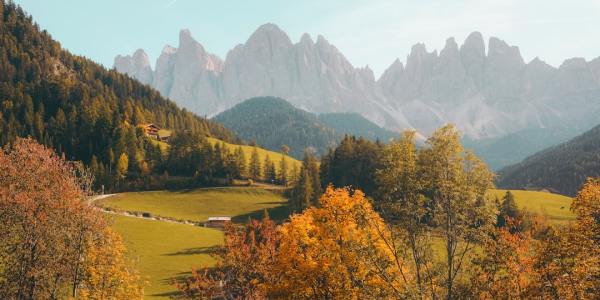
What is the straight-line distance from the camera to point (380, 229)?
24.6 metres

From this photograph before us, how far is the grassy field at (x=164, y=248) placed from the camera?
52719 mm

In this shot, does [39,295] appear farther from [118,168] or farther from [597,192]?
[118,168]

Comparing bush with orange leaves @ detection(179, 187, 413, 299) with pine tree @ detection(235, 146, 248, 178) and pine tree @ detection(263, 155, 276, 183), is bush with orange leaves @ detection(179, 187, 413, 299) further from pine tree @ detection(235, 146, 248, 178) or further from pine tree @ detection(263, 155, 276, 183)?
pine tree @ detection(263, 155, 276, 183)

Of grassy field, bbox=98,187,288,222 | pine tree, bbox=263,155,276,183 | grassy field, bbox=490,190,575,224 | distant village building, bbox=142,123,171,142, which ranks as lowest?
grassy field, bbox=490,190,575,224

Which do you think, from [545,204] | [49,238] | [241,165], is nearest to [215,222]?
[241,165]

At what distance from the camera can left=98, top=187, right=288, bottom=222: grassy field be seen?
324 ft

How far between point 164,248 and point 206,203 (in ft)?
131

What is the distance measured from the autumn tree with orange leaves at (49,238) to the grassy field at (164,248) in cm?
1540

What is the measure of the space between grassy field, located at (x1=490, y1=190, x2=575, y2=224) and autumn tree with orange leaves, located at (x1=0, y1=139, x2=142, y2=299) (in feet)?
340

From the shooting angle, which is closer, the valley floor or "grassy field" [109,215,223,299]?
"grassy field" [109,215,223,299]

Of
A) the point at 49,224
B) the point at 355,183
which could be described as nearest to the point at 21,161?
the point at 49,224

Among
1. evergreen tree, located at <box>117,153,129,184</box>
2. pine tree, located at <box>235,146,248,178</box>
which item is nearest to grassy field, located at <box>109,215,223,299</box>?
evergreen tree, located at <box>117,153,129,184</box>

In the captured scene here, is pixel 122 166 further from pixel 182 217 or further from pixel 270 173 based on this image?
pixel 270 173

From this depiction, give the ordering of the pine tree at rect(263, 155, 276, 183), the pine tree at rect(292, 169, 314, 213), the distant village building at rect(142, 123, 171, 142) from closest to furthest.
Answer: the pine tree at rect(292, 169, 314, 213), the pine tree at rect(263, 155, 276, 183), the distant village building at rect(142, 123, 171, 142)
